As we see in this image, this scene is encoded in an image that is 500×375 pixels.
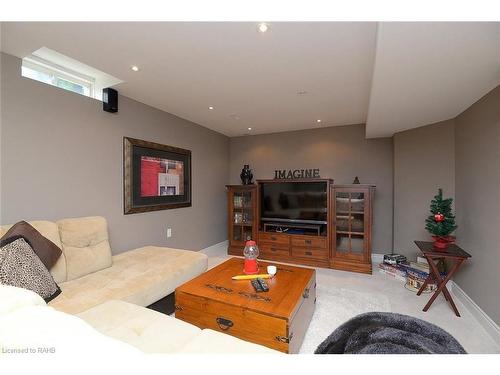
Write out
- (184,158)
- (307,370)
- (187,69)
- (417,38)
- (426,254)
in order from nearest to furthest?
(307,370)
(417,38)
(187,69)
(426,254)
(184,158)

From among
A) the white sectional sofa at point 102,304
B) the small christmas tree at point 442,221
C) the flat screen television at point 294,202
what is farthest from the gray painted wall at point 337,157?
the white sectional sofa at point 102,304

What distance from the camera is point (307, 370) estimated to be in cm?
66

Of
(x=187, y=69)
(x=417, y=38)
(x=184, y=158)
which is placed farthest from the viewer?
(x=184, y=158)

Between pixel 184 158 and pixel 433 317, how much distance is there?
353 centimetres

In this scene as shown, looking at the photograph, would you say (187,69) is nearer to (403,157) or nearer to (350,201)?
(350,201)

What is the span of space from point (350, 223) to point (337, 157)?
1.22 meters

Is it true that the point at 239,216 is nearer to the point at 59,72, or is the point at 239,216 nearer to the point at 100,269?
the point at 100,269

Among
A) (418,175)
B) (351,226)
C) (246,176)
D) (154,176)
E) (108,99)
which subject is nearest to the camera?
(108,99)

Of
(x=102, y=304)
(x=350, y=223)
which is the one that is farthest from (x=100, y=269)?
(x=350, y=223)

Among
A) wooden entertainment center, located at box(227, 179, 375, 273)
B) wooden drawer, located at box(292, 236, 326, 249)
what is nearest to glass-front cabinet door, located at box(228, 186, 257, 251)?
wooden entertainment center, located at box(227, 179, 375, 273)

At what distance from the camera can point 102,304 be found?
1506 millimetres

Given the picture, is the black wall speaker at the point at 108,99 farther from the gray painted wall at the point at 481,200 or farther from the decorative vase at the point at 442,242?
the decorative vase at the point at 442,242

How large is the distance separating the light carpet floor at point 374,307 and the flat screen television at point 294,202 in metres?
0.93
